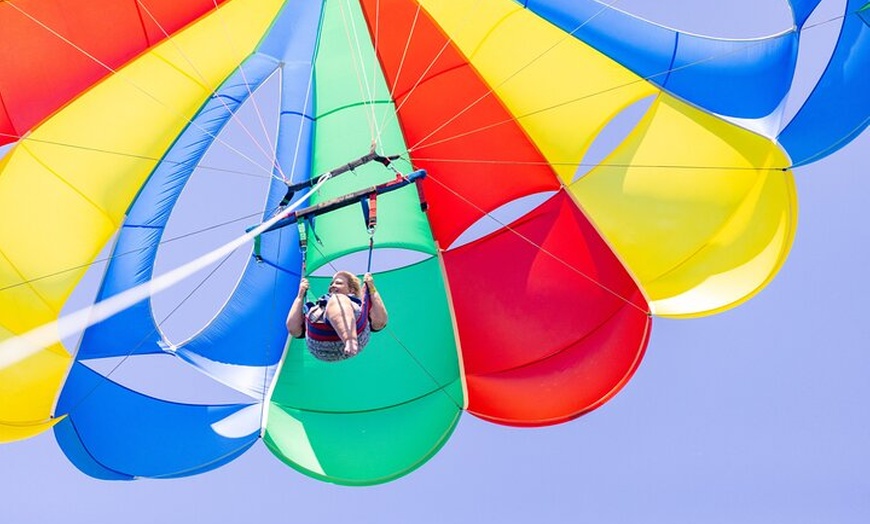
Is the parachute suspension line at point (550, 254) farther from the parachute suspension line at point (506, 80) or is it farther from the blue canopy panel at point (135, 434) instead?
the blue canopy panel at point (135, 434)

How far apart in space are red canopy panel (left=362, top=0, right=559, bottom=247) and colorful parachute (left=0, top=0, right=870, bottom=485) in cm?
2

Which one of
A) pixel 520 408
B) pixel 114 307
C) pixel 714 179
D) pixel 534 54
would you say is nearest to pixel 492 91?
pixel 534 54

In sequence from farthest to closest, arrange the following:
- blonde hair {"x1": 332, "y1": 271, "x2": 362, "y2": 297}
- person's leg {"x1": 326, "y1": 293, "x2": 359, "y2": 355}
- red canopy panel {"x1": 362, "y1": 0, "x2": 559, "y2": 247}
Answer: red canopy panel {"x1": 362, "y1": 0, "x2": 559, "y2": 247}, blonde hair {"x1": 332, "y1": 271, "x2": 362, "y2": 297}, person's leg {"x1": 326, "y1": 293, "x2": 359, "y2": 355}

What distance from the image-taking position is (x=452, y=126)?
9.19 meters

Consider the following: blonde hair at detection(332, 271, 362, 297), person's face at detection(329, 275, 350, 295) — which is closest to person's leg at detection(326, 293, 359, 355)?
person's face at detection(329, 275, 350, 295)

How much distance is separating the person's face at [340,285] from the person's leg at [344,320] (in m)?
0.18

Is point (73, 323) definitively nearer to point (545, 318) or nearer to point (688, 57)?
point (545, 318)

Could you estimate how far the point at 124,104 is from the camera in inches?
347

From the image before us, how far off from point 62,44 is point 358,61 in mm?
2004

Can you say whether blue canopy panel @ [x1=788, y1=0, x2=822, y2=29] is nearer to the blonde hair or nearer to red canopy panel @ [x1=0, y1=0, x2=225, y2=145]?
the blonde hair

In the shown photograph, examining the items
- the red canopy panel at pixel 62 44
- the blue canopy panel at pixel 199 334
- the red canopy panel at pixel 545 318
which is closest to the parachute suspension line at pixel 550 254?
the red canopy panel at pixel 545 318

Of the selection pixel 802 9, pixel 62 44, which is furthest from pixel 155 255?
pixel 802 9

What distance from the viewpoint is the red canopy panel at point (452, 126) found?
29.9 ft

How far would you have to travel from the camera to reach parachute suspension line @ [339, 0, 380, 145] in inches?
362
